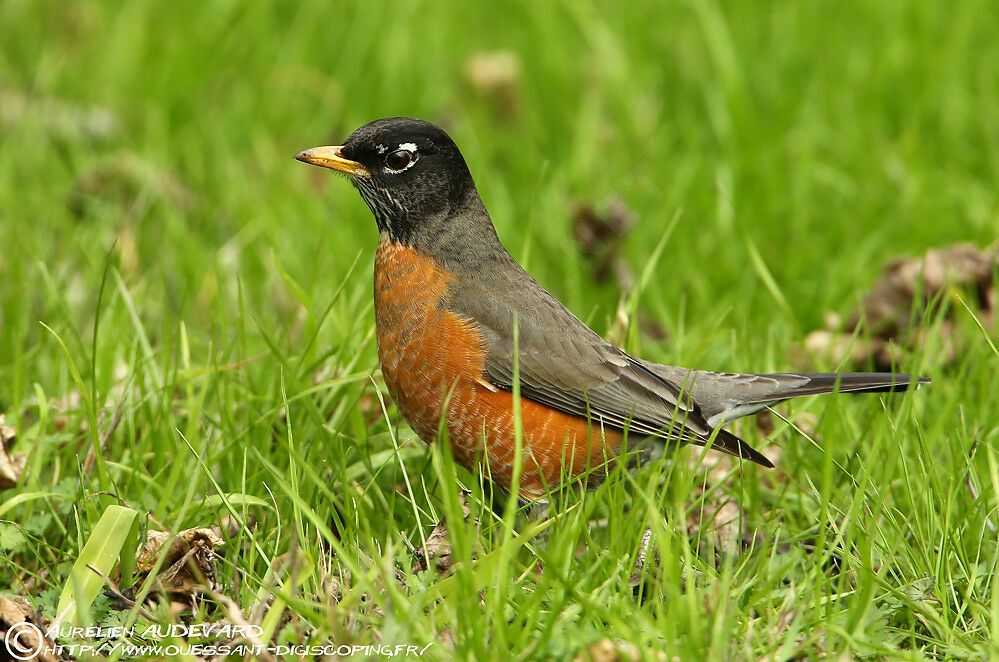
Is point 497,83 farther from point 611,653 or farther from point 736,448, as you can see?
point 611,653

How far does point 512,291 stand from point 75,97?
412cm

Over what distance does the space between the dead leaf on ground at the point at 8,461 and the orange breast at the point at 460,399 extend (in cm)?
119

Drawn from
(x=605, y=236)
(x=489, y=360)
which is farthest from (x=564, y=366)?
(x=605, y=236)

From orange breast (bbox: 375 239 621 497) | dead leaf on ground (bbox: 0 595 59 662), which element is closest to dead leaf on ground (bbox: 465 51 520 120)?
Result: orange breast (bbox: 375 239 621 497)

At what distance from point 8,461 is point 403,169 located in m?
1.67

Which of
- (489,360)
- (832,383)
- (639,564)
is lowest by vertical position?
(639,564)

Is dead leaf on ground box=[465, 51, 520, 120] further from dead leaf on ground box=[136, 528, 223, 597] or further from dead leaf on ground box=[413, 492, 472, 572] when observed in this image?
dead leaf on ground box=[136, 528, 223, 597]

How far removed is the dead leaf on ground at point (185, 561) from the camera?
10.2 feet

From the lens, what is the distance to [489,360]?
12.8 ft

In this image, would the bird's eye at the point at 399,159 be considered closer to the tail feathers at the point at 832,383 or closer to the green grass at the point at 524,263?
the green grass at the point at 524,263

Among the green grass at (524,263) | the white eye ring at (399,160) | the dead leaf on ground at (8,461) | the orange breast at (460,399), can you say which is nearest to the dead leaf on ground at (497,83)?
the green grass at (524,263)

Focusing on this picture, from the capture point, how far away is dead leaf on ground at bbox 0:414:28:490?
3.48 meters

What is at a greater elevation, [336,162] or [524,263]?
[336,162]

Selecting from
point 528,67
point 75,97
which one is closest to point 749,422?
point 528,67
